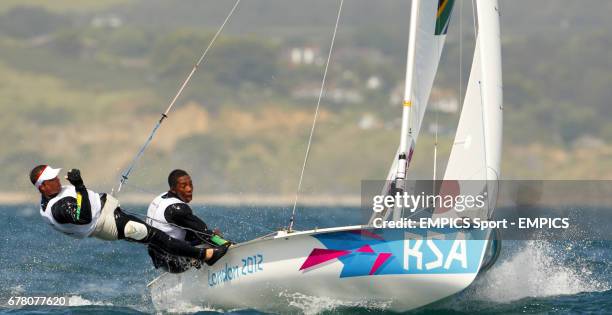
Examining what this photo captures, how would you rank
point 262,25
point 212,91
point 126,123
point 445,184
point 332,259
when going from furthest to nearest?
point 262,25, point 212,91, point 126,123, point 445,184, point 332,259

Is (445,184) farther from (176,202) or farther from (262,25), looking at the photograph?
(262,25)

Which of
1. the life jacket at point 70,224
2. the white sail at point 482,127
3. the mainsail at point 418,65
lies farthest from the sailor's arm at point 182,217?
the white sail at point 482,127

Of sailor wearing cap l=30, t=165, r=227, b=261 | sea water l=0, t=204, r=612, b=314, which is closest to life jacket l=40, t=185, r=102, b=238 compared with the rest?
sailor wearing cap l=30, t=165, r=227, b=261

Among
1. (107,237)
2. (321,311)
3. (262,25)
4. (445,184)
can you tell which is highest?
(262,25)

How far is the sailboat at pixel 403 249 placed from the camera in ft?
26.7

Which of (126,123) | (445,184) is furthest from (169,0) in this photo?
(445,184)

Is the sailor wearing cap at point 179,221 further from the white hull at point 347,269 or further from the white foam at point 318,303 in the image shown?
the white foam at point 318,303

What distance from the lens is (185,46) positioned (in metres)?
122

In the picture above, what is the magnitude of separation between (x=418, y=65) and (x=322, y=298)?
7.62 feet

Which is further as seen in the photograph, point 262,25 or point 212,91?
point 262,25

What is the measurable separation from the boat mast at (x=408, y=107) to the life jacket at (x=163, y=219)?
192cm

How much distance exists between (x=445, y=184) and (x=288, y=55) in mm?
110354

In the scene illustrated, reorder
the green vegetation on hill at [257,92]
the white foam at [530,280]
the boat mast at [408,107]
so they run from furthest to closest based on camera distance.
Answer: the green vegetation on hill at [257,92]
the white foam at [530,280]
the boat mast at [408,107]

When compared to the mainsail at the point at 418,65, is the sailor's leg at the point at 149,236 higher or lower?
lower
